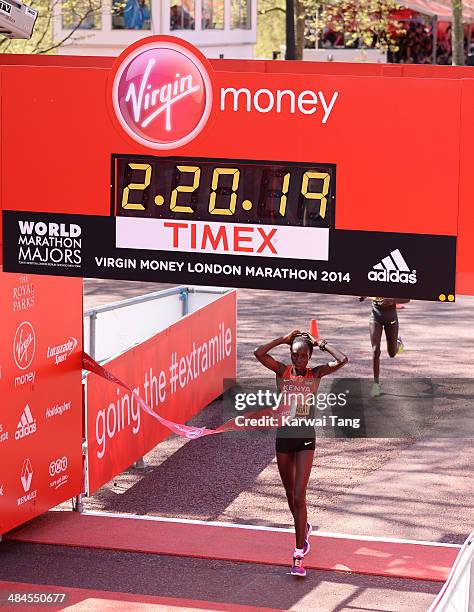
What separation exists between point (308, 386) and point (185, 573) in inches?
71.8

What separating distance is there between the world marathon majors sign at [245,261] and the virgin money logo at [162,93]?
73cm

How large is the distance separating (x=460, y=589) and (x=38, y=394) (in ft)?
18.8

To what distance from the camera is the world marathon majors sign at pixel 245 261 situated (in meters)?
8.77

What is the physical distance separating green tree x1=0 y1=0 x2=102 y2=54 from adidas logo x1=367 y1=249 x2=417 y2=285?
19160mm

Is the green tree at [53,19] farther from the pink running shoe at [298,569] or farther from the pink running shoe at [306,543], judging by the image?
the pink running shoe at [298,569]

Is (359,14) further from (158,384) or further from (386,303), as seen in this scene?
(158,384)

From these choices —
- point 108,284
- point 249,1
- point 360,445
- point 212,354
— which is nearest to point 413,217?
point 360,445

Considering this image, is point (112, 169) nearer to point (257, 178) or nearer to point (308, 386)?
point (257, 178)

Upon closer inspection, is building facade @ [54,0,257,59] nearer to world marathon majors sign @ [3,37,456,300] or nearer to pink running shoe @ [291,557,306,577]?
world marathon majors sign @ [3,37,456,300]

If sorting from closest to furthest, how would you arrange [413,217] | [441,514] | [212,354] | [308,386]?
[413,217] → [308,386] → [441,514] → [212,354]

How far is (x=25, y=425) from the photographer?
11273 mm

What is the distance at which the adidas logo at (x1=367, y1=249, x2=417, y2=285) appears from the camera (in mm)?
8797

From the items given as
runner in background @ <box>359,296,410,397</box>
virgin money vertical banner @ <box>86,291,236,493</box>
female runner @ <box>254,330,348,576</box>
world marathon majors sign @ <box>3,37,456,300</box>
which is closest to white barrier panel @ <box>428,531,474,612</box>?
world marathon majors sign @ <box>3,37,456,300</box>

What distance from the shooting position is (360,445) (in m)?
14.4
